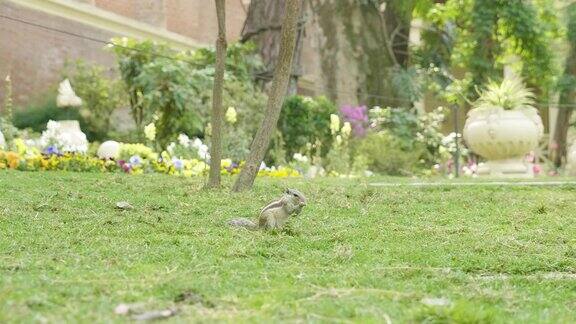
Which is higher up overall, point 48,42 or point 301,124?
point 48,42

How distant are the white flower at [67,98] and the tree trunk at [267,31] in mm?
3112

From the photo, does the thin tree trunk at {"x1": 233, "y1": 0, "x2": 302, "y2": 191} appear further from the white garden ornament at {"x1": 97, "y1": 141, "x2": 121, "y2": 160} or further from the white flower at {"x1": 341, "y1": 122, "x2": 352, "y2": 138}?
the white flower at {"x1": 341, "y1": 122, "x2": 352, "y2": 138}

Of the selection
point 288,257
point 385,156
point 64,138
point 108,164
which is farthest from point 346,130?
point 288,257

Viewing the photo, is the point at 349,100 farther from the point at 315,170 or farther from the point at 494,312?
the point at 494,312

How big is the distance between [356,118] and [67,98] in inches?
195

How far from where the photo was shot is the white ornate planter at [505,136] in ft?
41.1

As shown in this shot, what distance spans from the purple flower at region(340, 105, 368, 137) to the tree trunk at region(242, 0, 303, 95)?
98 cm

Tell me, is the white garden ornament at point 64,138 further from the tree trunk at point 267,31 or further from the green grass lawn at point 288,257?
the green grass lawn at point 288,257

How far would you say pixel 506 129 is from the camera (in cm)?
1257

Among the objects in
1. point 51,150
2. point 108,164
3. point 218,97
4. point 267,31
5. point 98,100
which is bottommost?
point 108,164

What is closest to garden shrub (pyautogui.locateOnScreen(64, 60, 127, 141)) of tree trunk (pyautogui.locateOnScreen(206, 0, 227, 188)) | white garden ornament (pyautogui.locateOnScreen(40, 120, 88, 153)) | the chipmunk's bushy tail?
white garden ornament (pyautogui.locateOnScreen(40, 120, 88, 153))

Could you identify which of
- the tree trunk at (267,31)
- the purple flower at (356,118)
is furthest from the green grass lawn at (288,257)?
the tree trunk at (267,31)

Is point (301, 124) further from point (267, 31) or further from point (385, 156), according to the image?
point (267, 31)

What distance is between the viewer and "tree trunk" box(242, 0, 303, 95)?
54.1 ft
